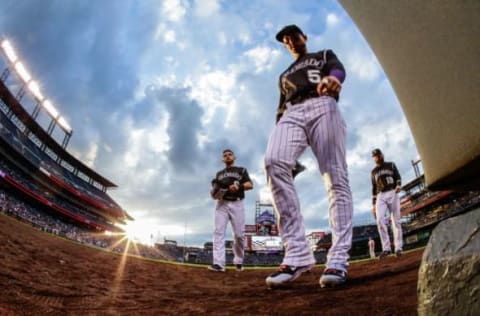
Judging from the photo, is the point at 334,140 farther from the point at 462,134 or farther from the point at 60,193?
the point at 60,193

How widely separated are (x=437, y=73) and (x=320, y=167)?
1.57m

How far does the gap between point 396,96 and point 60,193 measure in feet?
103

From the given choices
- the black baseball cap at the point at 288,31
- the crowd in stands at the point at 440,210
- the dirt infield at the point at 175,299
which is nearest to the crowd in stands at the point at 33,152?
the dirt infield at the point at 175,299

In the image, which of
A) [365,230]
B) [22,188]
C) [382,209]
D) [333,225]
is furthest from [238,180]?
[365,230]

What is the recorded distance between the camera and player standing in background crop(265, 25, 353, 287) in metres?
2.01

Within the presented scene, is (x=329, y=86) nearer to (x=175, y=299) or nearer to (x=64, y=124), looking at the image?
(x=175, y=299)

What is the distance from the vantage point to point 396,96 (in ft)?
2.63

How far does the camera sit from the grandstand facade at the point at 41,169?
21.9m

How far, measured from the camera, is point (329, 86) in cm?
196

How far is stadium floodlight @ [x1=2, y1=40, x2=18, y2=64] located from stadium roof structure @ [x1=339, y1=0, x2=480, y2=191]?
31.6m

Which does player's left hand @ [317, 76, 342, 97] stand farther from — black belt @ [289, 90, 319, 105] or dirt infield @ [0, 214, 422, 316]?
dirt infield @ [0, 214, 422, 316]

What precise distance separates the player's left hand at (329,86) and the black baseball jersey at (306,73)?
210 mm

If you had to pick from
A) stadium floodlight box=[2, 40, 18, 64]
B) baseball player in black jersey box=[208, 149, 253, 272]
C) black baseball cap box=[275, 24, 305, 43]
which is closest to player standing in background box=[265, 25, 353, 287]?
black baseball cap box=[275, 24, 305, 43]

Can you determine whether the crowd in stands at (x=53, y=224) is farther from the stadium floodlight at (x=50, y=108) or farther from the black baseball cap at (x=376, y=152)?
the black baseball cap at (x=376, y=152)
